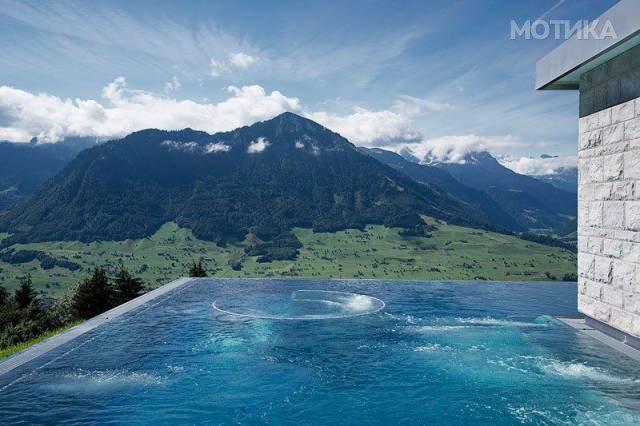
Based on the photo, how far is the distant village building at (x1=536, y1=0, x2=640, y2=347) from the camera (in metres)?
7.24

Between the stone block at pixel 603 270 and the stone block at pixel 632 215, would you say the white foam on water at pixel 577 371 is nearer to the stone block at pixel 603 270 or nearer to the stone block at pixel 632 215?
the stone block at pixel 603 270

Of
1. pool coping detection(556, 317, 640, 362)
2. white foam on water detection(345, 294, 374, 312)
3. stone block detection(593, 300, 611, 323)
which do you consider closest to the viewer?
stone block detection(593, 300, 611, 323)

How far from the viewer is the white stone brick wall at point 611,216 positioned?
730 centimetres

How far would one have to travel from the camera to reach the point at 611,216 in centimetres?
780

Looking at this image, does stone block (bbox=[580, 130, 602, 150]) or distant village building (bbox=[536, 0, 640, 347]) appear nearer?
distant village building (bbox=[536, 0, 640, 347])

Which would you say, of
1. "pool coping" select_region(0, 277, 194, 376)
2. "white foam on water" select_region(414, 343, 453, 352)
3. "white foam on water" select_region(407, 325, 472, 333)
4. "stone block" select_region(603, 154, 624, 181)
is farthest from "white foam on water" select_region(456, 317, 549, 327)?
"pool coping" select_region(0, 277, 194, 376)

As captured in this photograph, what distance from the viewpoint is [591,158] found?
27.6 ft

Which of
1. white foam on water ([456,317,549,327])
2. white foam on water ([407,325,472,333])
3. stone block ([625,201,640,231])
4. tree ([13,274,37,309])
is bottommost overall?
tree ([13,274,37,309])

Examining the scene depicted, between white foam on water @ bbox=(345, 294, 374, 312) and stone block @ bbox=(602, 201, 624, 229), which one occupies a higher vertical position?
stone block @ bbox=(602, 201, 624, 229)

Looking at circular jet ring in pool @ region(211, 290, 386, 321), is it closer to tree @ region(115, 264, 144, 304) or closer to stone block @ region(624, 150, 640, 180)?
tree @ region(115, 264, 144, 304)

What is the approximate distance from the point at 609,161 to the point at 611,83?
50.7 inches

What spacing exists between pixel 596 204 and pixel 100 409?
A: 29.8 ft

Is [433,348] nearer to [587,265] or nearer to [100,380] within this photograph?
[587,265]

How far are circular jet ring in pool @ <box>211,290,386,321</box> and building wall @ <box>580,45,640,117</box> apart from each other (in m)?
9.44
